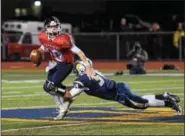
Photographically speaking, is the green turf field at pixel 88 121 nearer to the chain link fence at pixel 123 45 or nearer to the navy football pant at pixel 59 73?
the navy football pant at pixel 59 73

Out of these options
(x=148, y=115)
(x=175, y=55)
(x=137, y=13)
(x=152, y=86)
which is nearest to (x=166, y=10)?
(x=137, y=13)

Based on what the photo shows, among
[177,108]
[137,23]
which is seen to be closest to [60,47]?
[177,108]

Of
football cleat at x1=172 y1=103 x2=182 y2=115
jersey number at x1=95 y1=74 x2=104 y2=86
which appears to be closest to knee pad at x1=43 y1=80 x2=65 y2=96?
jersey number at x1=95 y1=74 x2=104 y2=86

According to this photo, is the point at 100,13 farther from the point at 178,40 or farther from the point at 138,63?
the point at 138,63

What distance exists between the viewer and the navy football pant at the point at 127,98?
11.4 meters

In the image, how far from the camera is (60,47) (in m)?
11.8

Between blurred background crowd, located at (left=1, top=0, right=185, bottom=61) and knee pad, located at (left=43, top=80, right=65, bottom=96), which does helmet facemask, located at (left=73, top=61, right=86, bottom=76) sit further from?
blurred background crowd, located at (left=1, top=0, right=185, bottom=61)

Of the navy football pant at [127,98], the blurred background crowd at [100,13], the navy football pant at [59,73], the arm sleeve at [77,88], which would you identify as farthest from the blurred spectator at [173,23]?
the navy football pant at [127,98]

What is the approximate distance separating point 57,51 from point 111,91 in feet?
4.14

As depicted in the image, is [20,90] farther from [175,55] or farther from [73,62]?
[175,55]

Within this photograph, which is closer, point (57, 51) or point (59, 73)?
point (57, 51)

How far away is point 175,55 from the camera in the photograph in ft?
99.8

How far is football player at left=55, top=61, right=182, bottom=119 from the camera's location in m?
11.3

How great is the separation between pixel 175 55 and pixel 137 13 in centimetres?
946
